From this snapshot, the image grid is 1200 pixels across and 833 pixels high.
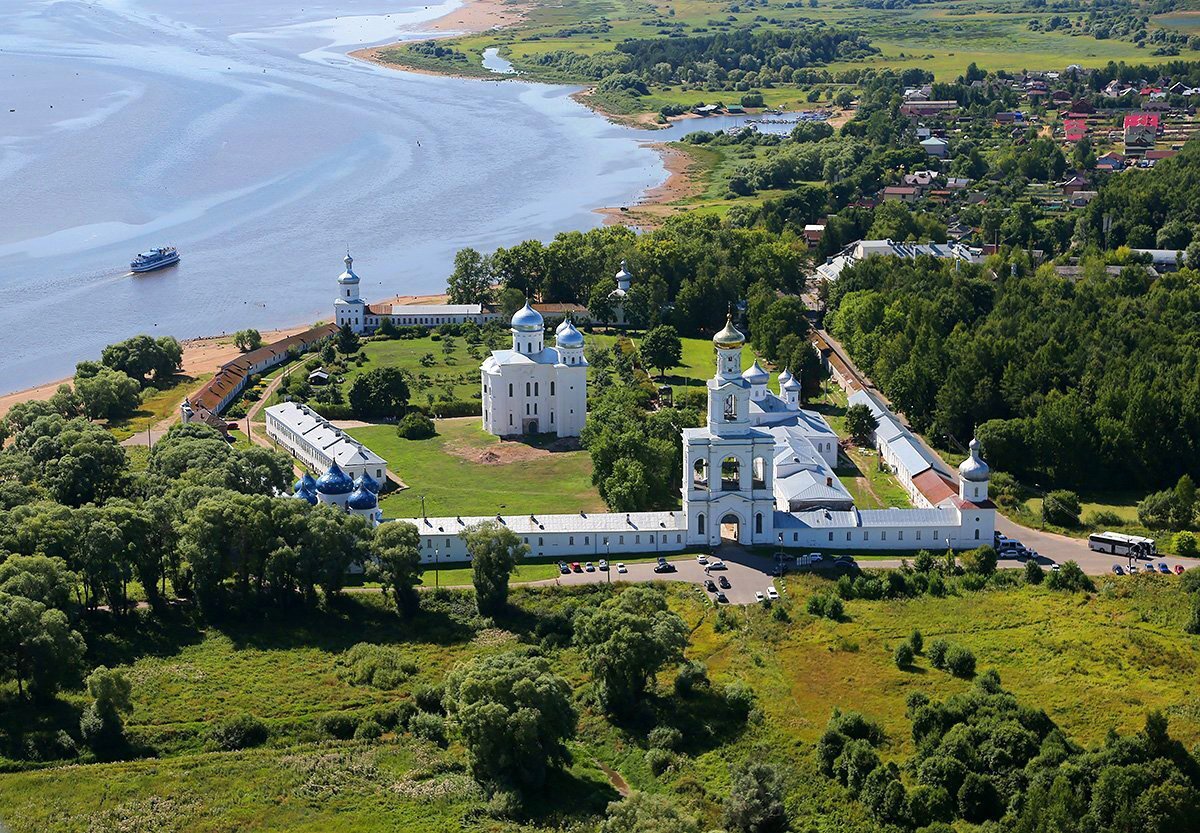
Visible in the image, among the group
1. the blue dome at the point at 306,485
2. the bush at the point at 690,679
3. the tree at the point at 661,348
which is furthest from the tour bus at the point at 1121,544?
the blue dome at the point at 306,485

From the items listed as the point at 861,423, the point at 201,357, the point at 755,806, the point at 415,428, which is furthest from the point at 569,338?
the point at 755,806

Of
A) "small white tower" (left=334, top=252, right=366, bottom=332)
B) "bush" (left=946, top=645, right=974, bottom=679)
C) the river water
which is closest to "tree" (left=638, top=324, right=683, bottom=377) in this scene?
"small white tower" (left=334, top=252, right=366, bottom=332)

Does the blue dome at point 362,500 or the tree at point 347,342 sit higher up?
the blue dome at point 362,500

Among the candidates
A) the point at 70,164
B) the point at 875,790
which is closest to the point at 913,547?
the point at 875,790

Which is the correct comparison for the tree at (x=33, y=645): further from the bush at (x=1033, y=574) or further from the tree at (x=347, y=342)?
the tree at (x=347, y=342)

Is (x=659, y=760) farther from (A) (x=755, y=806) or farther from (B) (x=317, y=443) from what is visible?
(B) (x=317, y=443)

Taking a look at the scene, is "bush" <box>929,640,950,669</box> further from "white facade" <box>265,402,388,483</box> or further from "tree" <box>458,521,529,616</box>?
"white facade" <box>265,402,388,483</box>

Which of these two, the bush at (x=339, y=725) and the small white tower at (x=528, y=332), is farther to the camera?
the small white tower at (x=528, y=332)
